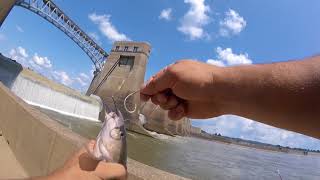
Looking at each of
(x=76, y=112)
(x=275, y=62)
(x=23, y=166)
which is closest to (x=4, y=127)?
(x=23, y=166)

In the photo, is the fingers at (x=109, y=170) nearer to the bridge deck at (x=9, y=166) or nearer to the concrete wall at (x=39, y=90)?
the bridge deck at (x=9, y=166)

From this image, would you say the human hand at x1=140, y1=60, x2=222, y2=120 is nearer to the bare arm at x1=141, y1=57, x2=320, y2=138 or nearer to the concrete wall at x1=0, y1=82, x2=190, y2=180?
the bare arm at x1=141, y1=57, x2=320, y2=138

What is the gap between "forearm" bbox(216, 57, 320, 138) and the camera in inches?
48.7

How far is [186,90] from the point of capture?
1.91m

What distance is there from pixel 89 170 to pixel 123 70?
157ft

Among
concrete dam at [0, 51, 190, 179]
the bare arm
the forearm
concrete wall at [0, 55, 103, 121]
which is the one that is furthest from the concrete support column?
the forearm

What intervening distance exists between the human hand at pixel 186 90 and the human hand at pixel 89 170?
0.51 m

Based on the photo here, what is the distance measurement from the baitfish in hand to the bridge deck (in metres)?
3.12

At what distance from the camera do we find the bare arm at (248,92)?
1.26 m

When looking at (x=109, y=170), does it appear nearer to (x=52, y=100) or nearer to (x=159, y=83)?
(x=159, y=83)

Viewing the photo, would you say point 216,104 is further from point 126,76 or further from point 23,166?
point 126,76

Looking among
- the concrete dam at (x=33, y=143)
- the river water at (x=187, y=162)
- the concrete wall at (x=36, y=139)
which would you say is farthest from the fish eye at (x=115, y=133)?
the river water at (x=187, y=162)

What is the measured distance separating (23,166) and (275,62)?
456cm

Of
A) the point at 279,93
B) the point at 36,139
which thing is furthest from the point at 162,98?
the point at 36,139
